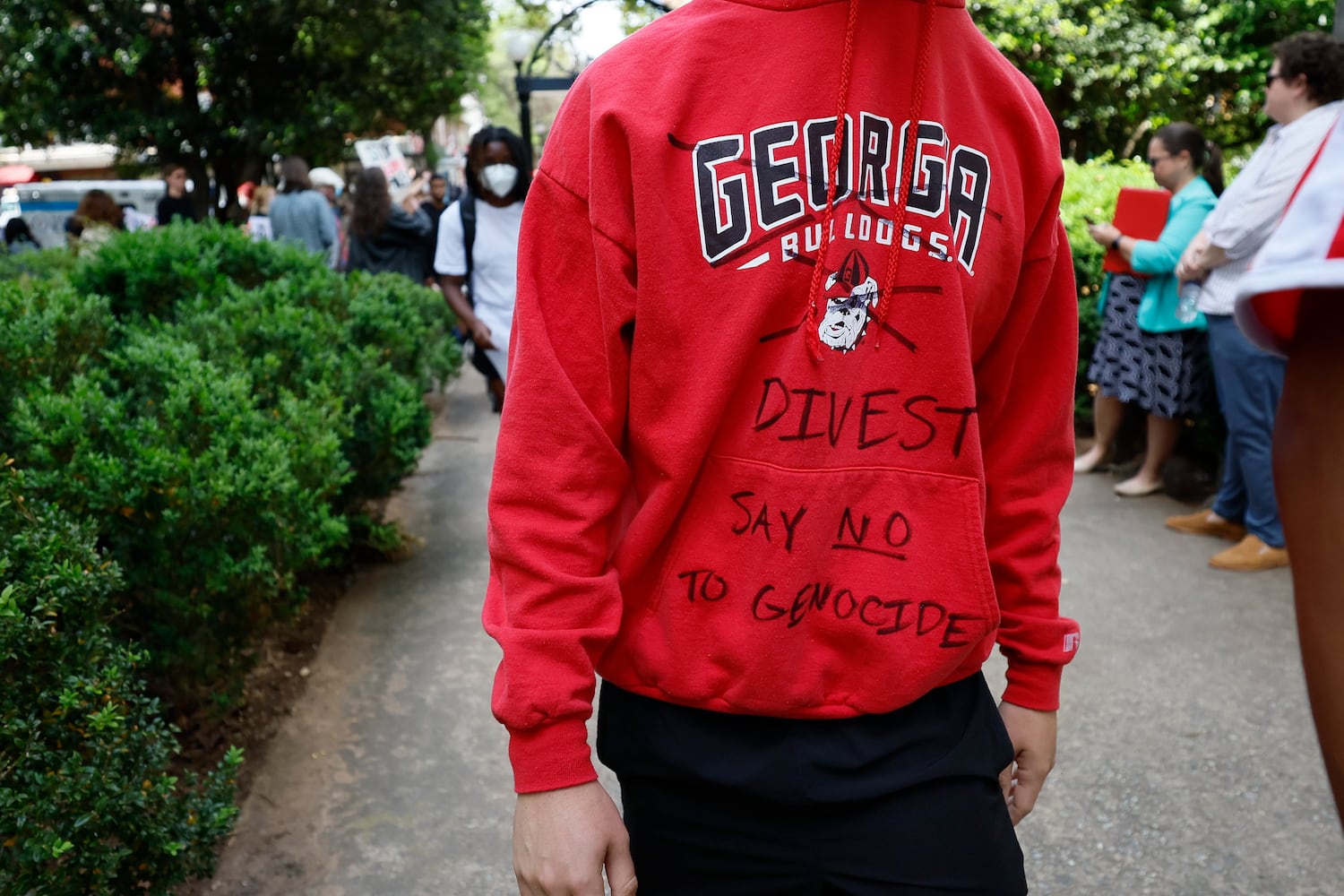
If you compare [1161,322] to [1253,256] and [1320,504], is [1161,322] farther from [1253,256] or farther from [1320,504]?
[1320,504]

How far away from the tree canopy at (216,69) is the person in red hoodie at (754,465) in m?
21.7

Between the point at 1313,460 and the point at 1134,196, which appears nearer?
the point at 1313,460

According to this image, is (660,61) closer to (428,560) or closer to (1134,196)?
(428,560)

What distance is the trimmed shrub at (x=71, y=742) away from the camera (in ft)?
7.30

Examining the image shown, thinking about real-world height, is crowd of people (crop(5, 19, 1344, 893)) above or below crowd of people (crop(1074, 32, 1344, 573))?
above

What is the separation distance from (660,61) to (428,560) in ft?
15.3

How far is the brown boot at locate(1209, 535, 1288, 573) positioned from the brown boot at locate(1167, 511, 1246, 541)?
410 mm

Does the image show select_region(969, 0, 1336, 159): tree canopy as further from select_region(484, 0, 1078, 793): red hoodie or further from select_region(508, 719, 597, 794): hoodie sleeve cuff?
select_region(508, 719, 597, 794): hoodie sleeve cuff

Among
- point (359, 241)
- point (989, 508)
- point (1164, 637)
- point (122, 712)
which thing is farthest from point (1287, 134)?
point (359, 241)

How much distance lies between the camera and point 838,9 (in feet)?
4.89

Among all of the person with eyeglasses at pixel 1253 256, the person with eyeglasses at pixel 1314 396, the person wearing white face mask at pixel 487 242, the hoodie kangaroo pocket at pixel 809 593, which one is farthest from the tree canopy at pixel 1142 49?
the person with eyeglasses at pixel 1314 396

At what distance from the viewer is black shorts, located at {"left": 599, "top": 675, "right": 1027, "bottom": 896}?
1478 millimetres

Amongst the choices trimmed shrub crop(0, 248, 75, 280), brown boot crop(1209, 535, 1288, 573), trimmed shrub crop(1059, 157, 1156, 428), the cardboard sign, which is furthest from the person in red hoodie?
the cardboard sign

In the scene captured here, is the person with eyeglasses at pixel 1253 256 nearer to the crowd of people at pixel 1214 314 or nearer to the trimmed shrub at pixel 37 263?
the crowd of people at pixel 1214 314
